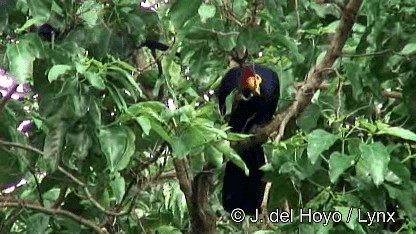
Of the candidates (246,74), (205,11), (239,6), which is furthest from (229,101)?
(205,11)

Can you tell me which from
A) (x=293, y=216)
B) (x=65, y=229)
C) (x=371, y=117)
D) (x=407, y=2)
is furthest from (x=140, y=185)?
(x=407, y=2)

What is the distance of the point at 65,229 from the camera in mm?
2199

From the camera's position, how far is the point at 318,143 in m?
1.77

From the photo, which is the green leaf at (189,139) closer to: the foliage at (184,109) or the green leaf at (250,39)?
the foliage at (184,109)

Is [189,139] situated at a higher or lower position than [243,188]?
higher

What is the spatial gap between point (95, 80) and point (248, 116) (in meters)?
1.04

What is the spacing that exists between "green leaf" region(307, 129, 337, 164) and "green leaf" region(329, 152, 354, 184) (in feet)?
0.11

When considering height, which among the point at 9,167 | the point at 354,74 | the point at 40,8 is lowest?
the point at 9,167

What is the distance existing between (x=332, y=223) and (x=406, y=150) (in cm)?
36

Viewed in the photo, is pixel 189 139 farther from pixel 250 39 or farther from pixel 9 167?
pixel 9 167

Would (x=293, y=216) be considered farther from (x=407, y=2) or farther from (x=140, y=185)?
(x=407, y=2)

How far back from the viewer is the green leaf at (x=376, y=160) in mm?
1682

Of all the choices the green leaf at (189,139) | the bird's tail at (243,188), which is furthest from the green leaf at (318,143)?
the bird's tail at (243,188)

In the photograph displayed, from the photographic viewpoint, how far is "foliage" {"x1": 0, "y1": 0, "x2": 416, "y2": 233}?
1.78 metres
